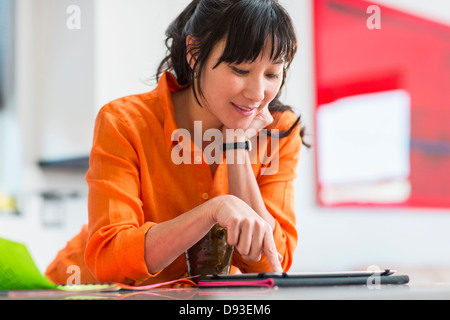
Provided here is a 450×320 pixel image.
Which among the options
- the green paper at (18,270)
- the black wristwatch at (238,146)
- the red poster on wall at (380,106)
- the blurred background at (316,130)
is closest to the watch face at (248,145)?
the black wristwatch at (238,146)

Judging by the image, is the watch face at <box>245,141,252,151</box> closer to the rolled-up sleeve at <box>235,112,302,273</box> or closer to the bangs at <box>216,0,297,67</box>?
the rolled-up sleeve at <box>235,112,302,273</box>

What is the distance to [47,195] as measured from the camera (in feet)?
8.75

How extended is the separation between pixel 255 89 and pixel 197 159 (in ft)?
0.71

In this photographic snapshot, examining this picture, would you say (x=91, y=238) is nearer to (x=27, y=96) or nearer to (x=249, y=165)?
(x=249, y=165)

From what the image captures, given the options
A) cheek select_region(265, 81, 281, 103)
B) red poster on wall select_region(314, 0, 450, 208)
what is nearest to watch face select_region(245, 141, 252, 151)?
cheek select_region(265, 81, 281, 103)

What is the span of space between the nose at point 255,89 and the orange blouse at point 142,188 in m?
0.18

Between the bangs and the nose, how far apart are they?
5 cm

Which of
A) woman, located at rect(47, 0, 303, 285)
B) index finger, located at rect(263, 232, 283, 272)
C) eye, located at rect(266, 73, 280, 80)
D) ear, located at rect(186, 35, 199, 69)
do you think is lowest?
index finger, located at rect(263, 232, 283, 272)

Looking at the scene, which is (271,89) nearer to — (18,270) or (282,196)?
(282,196)

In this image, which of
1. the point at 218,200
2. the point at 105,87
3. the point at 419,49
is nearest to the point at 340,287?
the point at 218,200

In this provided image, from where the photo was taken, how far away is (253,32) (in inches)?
40.5

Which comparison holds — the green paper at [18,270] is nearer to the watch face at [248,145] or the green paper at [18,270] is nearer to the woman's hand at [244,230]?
the woman's hand at [244,230]

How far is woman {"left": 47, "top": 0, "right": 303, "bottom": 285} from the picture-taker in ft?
3.15

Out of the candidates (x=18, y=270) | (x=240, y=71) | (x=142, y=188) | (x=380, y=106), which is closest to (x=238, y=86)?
(x=240, y=71)
